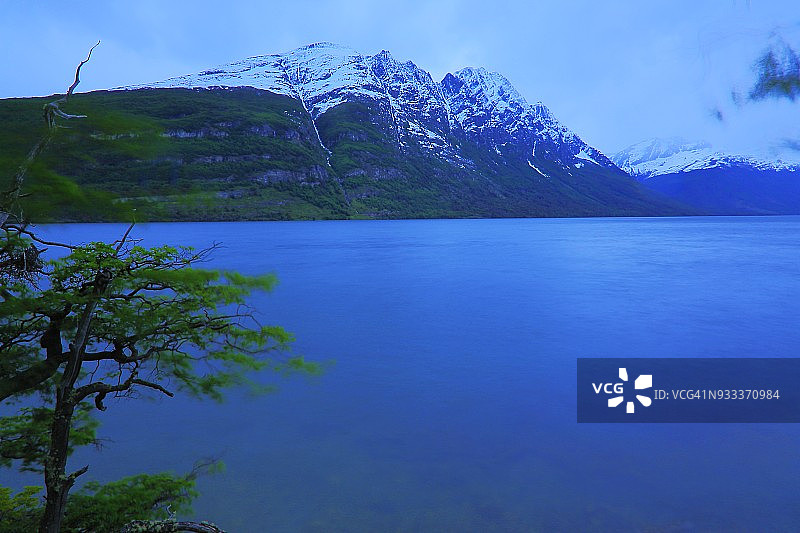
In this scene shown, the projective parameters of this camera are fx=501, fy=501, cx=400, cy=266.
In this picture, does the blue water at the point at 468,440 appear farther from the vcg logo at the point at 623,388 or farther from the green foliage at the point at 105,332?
the green foliage at the point at 105,332

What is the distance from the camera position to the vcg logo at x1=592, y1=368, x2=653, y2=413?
16.3m

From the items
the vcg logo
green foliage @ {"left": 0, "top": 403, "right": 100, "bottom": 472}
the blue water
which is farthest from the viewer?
the vcg logo

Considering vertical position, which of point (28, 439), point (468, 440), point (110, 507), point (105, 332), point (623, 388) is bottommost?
point (468, 440)

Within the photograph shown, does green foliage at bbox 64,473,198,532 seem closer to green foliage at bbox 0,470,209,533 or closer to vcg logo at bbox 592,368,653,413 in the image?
green foliage at bbox 0,470,209,533

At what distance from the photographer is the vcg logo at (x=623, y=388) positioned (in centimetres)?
1628

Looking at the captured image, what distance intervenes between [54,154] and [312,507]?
8.21m

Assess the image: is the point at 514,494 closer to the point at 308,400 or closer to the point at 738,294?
the point at 308,400
